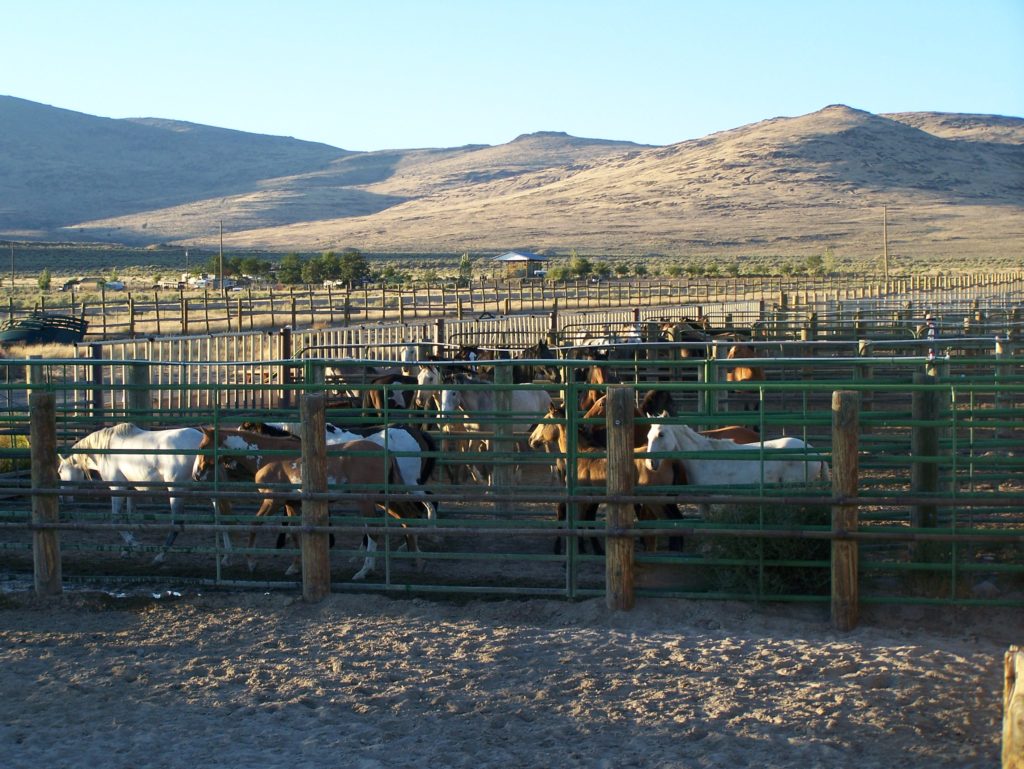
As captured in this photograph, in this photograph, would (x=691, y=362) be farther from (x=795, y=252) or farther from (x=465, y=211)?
(x=465, y=211)

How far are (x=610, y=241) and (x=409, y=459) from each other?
117 meters

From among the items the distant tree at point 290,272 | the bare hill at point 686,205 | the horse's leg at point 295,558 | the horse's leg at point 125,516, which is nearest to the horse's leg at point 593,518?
the horse's leg at point 295,558

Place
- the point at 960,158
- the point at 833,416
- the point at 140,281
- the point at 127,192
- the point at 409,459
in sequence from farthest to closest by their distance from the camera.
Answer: the point at 127,192 < the point at 960,158 < the point at 140,281 < the point at 409,459 < the point at 833,416

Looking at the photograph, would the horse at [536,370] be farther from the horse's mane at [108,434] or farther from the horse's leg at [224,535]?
the horse's mane at [108,434]

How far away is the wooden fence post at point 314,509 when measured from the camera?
782cm

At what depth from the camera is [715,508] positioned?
8.26m

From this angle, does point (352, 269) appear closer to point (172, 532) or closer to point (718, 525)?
point (172, 532)

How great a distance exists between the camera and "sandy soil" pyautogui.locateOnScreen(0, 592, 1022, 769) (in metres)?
5.48

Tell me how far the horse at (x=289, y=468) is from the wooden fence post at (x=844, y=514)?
2769 mm

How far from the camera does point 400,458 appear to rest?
9.27m

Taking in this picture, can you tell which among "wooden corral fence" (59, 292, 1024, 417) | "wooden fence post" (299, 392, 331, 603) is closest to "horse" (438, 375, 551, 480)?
"wooden corral fence" (59, 292, 1024, 417)

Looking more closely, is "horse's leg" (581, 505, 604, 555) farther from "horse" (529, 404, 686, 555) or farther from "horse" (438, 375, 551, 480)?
"horse" (438, 375, 551, 480)

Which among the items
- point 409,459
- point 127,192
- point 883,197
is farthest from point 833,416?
point 127,192

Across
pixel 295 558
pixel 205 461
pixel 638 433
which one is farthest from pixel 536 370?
pixel 295 558
